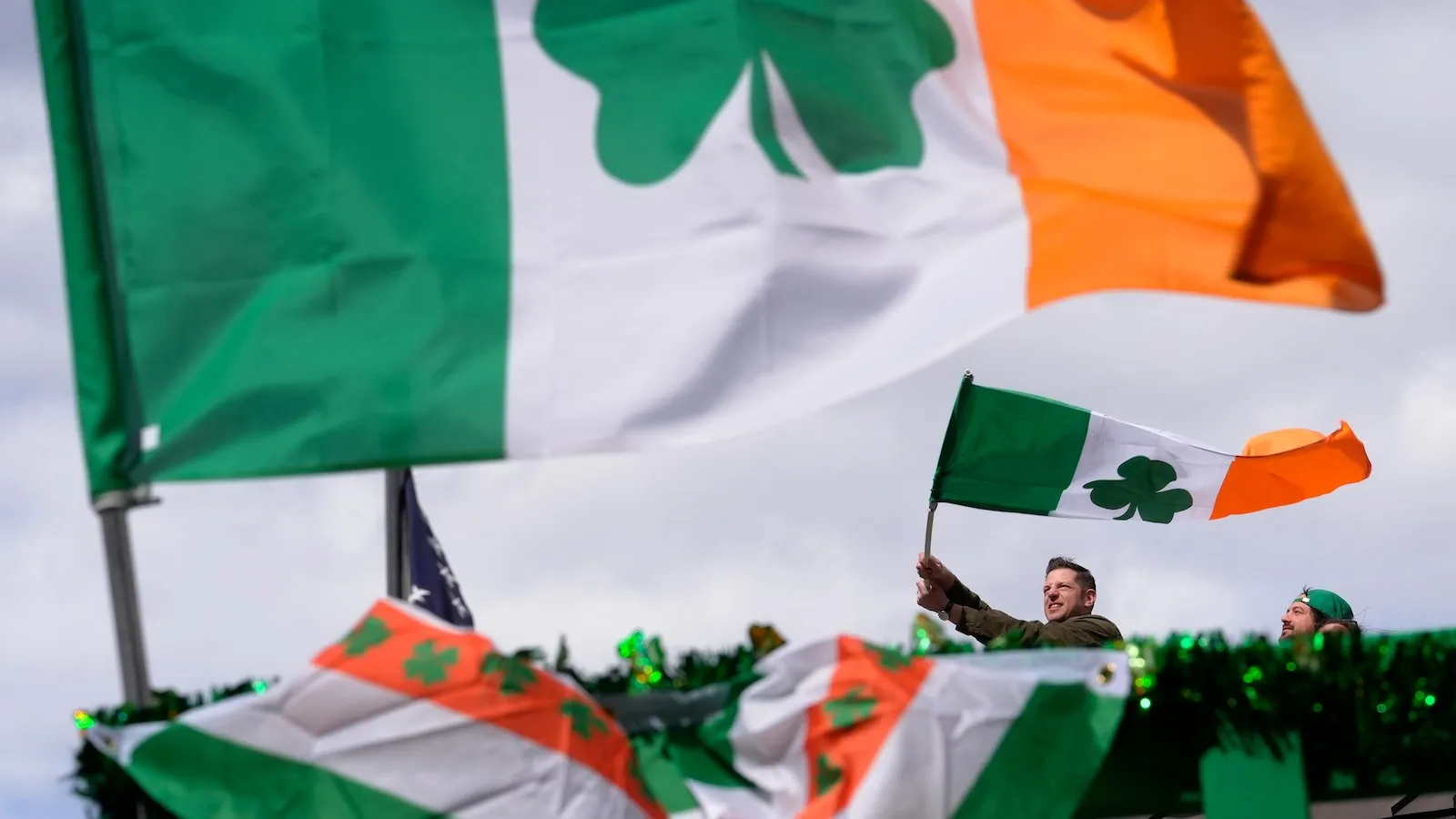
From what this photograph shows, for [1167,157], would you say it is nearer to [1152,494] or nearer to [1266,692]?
[1266,692]

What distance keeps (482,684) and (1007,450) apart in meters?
4.95

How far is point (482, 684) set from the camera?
6031 millimetres

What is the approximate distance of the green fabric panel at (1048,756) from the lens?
6.15m

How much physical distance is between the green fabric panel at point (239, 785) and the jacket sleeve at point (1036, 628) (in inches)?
100

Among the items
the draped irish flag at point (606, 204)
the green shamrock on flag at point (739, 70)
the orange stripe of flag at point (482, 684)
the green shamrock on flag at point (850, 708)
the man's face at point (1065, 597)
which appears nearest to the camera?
the orange stripe of flag at point (482, 684)

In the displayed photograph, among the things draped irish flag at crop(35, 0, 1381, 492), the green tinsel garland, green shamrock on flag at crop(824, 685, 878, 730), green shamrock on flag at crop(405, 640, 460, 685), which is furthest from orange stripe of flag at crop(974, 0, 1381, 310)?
green shamrock on flag at crop(405, 640, 460, 685)

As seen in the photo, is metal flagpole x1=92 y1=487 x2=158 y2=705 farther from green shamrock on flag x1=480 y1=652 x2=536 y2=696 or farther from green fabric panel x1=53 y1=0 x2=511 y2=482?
green shamrock on flag x1=480 y1=652 x2=536 y2=696

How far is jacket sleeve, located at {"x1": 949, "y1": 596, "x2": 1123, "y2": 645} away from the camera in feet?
26.9

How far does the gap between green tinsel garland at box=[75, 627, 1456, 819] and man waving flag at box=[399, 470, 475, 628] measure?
83.6 inches

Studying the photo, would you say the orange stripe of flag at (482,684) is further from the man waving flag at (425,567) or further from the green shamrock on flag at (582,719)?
→ the man waving flag at (425,567)

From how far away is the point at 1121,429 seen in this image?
10.8m

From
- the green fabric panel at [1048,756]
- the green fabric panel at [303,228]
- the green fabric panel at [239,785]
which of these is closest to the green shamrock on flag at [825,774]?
the green fabric panel at [1048,756]

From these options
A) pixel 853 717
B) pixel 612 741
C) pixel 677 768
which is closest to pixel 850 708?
pixel 853 717

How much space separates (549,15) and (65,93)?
5.46 ft
